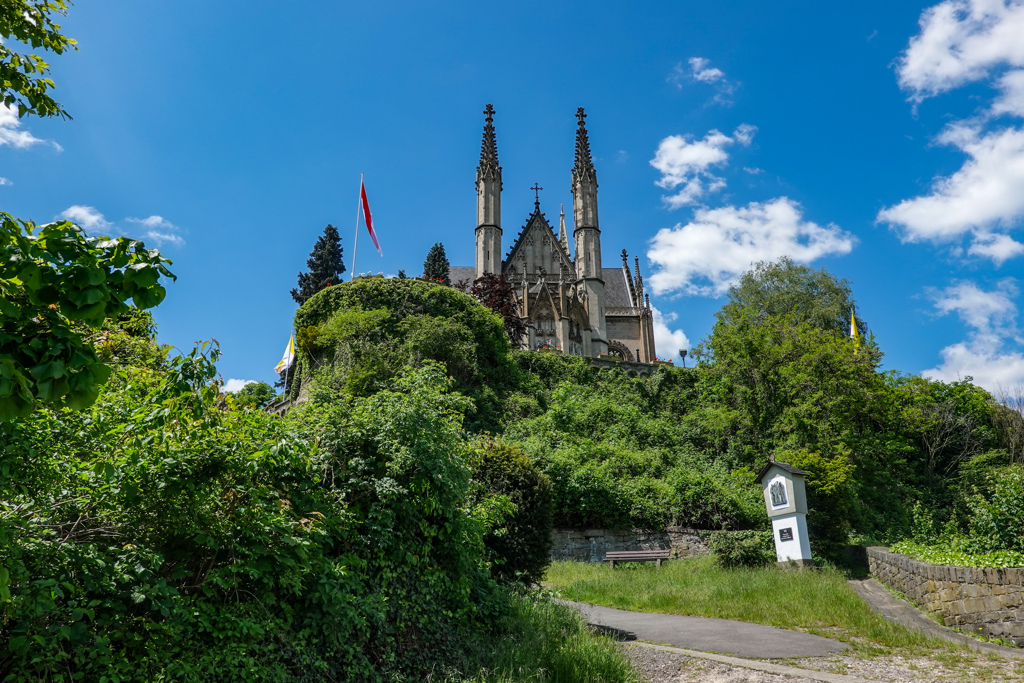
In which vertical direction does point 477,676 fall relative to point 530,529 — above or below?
below

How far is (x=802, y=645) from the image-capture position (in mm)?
7766

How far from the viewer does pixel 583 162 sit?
149ft

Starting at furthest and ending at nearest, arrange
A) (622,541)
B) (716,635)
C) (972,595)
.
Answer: (622,541) < (972,595) < (716,635)

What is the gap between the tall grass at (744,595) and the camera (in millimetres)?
8797

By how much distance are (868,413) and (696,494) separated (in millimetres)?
9127

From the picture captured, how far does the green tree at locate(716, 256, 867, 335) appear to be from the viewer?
38281 millimetres

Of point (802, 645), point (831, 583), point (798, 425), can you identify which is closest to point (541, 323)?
point (798, 425)

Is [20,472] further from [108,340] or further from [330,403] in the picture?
[108,340]

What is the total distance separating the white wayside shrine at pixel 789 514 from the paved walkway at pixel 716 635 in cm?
475

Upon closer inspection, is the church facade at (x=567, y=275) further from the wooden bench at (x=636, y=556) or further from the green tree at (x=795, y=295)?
the wooden bench at (x=636, y=556)

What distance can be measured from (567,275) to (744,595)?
121 feet

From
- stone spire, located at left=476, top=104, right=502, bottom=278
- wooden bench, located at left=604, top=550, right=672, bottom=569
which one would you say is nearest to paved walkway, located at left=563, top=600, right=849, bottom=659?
wooden bench, located at left=604, top=550, right=672, bottom=569

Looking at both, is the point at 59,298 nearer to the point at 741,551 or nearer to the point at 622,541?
the point at 741,551

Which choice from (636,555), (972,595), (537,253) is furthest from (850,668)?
(537,253)
